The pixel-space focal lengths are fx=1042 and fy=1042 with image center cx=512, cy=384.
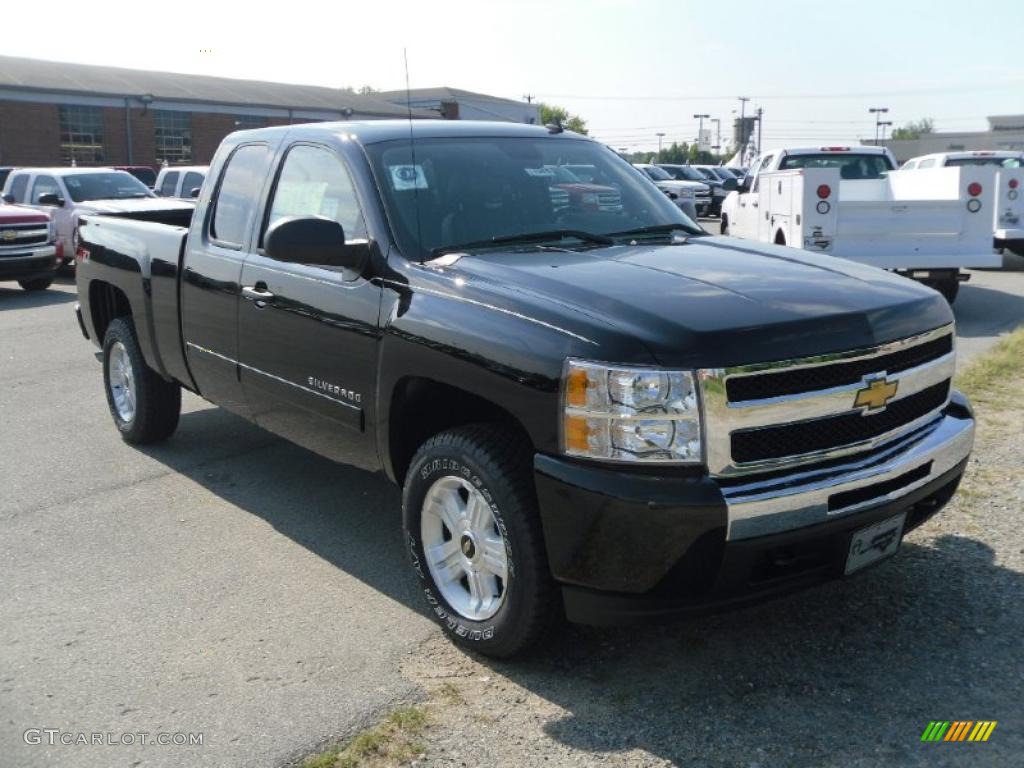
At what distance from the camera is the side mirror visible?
4.11 meters

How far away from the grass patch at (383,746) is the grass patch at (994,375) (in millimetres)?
5420

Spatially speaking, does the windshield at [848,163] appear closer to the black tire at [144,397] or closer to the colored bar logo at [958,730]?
the black tire at [144,397]

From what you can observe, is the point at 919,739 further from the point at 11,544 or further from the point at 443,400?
the point at 11,544

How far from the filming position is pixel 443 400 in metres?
4.16

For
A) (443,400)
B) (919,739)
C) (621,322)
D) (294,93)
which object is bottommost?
(919,739)

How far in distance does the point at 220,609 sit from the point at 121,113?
4178 cm

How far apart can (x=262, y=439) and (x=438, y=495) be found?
339 centimetres

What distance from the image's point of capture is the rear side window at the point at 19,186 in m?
18.6

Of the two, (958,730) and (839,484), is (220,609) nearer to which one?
(839,484)

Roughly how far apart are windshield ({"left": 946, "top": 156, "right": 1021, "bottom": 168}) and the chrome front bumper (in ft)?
49.7

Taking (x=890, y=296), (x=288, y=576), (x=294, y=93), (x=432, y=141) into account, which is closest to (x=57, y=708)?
(x=288, y=576)

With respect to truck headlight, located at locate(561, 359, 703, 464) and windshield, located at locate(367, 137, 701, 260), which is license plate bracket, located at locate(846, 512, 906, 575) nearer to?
truck headlight, located at locate(561, 359, 703, 464)

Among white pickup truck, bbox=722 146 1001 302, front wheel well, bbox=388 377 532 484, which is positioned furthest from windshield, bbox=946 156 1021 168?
front wheel well, bbox=388 377 532 484

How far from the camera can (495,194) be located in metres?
4.68
